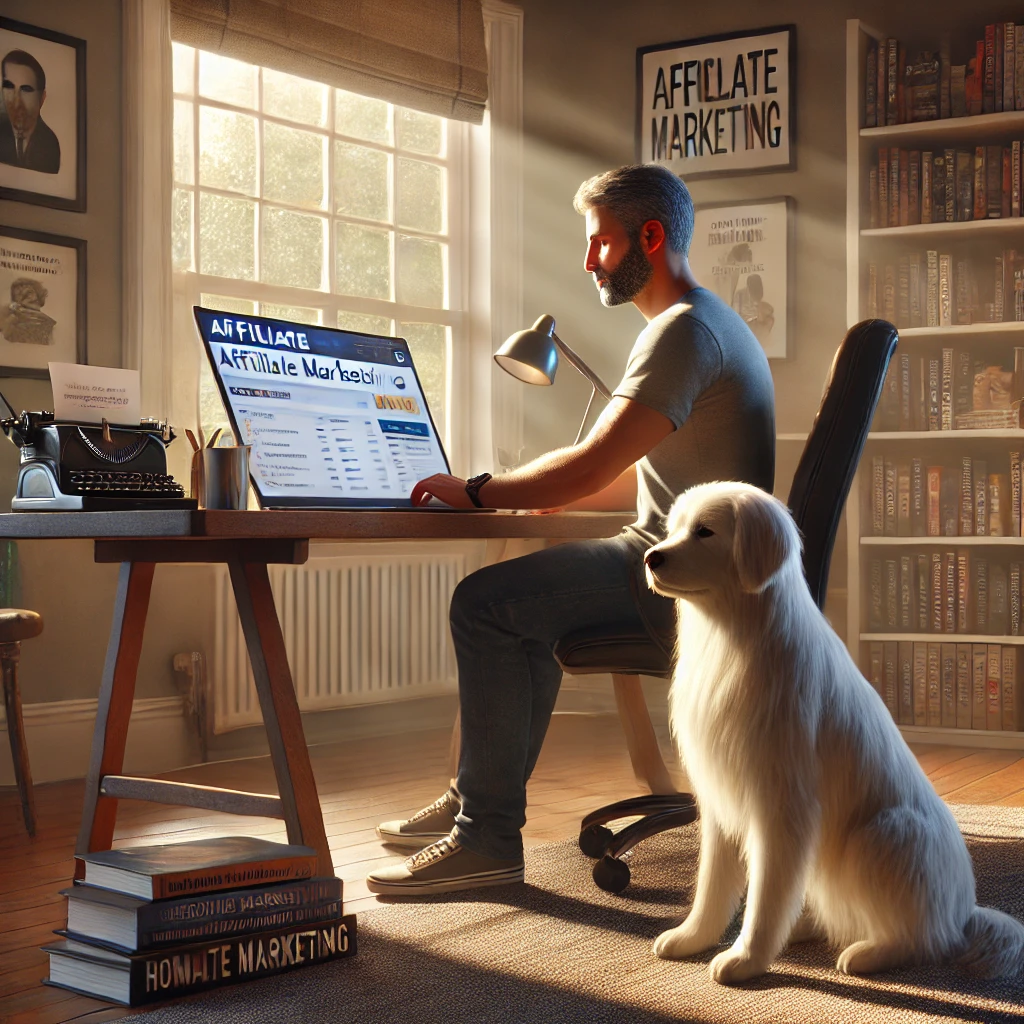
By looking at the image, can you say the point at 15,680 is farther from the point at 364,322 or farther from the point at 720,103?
the point at 720,103

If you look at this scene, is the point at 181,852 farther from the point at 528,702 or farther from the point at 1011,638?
the point at 1011,638

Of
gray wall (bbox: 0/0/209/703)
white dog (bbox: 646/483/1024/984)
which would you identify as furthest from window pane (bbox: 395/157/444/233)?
white dog (bbox: 646/483/1024/984)

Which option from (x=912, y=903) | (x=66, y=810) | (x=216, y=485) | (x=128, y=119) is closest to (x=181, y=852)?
(x=216, y=485)

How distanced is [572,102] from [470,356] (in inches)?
42.4

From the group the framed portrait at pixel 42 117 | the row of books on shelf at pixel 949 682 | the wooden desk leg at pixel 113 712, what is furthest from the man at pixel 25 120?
the row of books on shelf at pixel 949 682

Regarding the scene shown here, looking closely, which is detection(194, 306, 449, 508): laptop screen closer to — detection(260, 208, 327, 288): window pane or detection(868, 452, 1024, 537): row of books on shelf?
Result: detection(260, 208, 327, 288): window pane

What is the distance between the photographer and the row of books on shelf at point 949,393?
4207mm

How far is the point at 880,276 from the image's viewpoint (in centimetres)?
435

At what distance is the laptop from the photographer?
94.8 inches

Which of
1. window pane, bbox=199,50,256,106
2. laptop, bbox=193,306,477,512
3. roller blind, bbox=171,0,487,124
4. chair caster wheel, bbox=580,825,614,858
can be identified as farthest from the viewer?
window pane, bbox=199,50,256,106

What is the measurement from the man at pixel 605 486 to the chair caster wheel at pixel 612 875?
0.15 meters

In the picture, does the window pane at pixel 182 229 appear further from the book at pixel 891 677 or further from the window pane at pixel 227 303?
the book at pixel 891 677

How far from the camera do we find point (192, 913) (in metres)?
1.87

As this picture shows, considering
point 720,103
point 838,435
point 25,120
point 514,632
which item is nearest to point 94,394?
point 514,632
